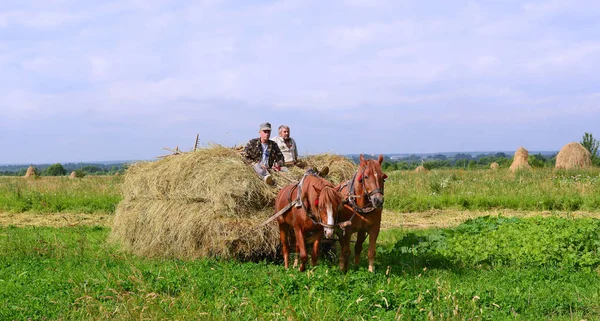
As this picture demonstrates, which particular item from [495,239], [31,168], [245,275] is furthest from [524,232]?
[31,168]

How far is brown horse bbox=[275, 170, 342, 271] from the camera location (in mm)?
7957

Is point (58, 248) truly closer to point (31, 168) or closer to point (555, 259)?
point (555, 259)

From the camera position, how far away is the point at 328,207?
7910 mm

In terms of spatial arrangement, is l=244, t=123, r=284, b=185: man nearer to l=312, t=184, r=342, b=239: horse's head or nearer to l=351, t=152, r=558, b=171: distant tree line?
l=312, t=184, r=342, b=239: horse's head

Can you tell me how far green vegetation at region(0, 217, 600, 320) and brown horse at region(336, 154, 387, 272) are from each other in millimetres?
427

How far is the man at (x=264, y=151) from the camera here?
414 inches

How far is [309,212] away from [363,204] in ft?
2.59

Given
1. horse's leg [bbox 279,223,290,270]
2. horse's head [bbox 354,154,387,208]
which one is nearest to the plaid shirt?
horse's leg [bbox 279,223,290,270]

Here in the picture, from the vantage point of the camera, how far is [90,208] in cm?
1828

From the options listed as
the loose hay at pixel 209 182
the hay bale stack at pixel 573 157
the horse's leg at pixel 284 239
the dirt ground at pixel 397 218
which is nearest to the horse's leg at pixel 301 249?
the horse's leg at pixel 284 239

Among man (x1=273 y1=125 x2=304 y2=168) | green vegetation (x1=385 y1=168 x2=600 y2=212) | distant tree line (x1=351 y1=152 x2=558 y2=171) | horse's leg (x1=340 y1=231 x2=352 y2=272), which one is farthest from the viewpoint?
distant tree line (x1=351 y1=152 x2=558 y2=171)

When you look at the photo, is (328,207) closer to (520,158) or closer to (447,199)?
(447,199)

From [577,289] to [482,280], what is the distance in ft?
4.35

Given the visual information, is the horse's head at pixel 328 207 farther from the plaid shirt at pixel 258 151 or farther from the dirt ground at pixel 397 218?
the dirt ground at pixel 397 218
